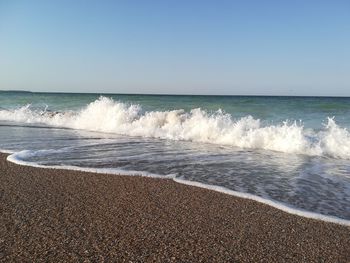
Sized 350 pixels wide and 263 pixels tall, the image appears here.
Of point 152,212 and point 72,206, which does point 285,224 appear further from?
point 72,206

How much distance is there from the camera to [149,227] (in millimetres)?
4379

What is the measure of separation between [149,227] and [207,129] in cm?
Result: 987

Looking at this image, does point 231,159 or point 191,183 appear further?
point 231,159

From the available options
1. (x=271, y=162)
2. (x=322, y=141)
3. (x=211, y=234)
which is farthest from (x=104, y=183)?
(x=322, y=141)

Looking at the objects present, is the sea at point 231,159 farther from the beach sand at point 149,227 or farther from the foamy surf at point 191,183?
the beach sand at point 149,227

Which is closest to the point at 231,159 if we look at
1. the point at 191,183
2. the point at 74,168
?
the point at 191,183

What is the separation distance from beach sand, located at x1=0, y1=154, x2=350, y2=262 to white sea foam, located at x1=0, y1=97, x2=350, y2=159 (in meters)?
6.23

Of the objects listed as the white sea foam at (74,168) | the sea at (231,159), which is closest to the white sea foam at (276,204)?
the sea at (231,159)

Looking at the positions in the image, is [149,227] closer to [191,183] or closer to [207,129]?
[191,183]

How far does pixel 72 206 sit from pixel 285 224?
2.46 m

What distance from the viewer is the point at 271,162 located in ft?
30.2

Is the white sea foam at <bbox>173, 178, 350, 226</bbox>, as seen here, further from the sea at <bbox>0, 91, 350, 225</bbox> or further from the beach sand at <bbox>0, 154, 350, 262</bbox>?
the beach sand at <bbox>0, 154, 350, 262</bbox>

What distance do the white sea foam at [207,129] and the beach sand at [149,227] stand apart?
6.23 meters

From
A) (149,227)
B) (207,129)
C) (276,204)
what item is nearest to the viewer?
(149,227)
